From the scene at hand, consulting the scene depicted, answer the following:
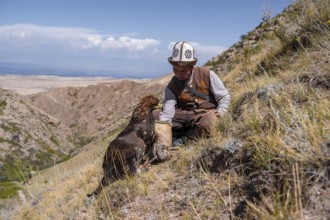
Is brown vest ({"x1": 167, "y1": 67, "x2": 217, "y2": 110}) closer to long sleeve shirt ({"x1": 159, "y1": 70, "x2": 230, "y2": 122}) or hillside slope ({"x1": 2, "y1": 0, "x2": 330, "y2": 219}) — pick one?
long sleeve shirt ({"x1": 159, "y1": 70, "x2": 230, "y2": 122})

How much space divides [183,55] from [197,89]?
25.1 inches

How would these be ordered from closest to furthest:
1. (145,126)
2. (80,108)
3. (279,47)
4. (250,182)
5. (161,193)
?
(250,182) < (161,193) < (145,126) < (279,47) < (80,108)

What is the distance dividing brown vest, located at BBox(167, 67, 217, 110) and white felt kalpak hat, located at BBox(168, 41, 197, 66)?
325mm

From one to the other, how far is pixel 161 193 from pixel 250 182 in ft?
4.32

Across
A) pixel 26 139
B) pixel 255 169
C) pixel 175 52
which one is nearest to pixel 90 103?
pixel 26 139

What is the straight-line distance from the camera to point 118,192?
4.42 metres

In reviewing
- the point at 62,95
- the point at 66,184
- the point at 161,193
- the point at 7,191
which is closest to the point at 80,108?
the point at 62,95

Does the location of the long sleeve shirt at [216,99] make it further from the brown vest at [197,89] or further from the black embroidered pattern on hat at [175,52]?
the black embroidered pattern on hat at [175,52]

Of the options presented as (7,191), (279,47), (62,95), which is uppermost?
(279,47)

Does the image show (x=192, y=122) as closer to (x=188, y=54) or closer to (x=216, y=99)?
(x=216, y=99)

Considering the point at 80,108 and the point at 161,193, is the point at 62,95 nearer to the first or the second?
the point at 80,108

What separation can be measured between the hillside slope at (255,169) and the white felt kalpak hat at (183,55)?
98 cm

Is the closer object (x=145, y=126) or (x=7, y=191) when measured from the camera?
(x=145, y=126)

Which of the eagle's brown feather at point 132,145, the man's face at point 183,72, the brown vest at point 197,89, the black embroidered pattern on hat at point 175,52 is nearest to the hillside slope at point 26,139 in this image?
the brown vest at point 197,89
